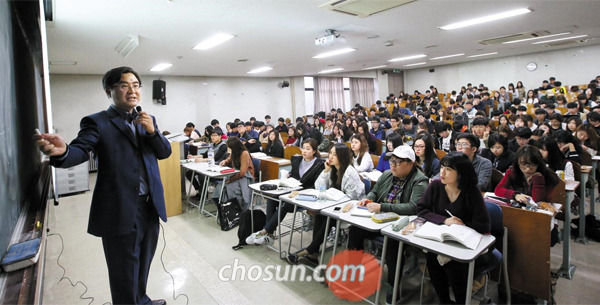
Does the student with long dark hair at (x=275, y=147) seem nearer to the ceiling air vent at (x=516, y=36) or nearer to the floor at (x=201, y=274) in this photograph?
the floor at (x=201, y=274)

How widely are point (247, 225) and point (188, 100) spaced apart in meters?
8.61

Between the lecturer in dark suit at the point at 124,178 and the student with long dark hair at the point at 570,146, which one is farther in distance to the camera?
the student with long dark hair at the point at 570,146

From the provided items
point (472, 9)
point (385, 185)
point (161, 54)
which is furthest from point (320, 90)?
point (385, 185)

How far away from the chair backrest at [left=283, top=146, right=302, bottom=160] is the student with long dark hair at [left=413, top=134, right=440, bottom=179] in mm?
2453

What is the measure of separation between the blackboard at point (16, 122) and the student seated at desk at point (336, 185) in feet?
7.37

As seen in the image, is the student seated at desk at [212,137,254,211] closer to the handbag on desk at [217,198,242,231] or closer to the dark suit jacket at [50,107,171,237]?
the handbag on desk at [217,198,242,231]

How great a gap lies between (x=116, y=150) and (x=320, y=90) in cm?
1325

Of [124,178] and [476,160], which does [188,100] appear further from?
[124,178]

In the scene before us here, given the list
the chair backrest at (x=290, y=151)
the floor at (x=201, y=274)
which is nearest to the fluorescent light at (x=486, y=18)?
the chair backrest at (x=290, y=151)

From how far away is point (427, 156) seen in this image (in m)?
3.71

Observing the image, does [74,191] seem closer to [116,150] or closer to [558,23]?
[116,150]

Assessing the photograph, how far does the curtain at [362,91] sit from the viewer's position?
15.8 m

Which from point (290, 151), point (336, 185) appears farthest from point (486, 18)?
point (336, 185)

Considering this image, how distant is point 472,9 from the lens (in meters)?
4.75
